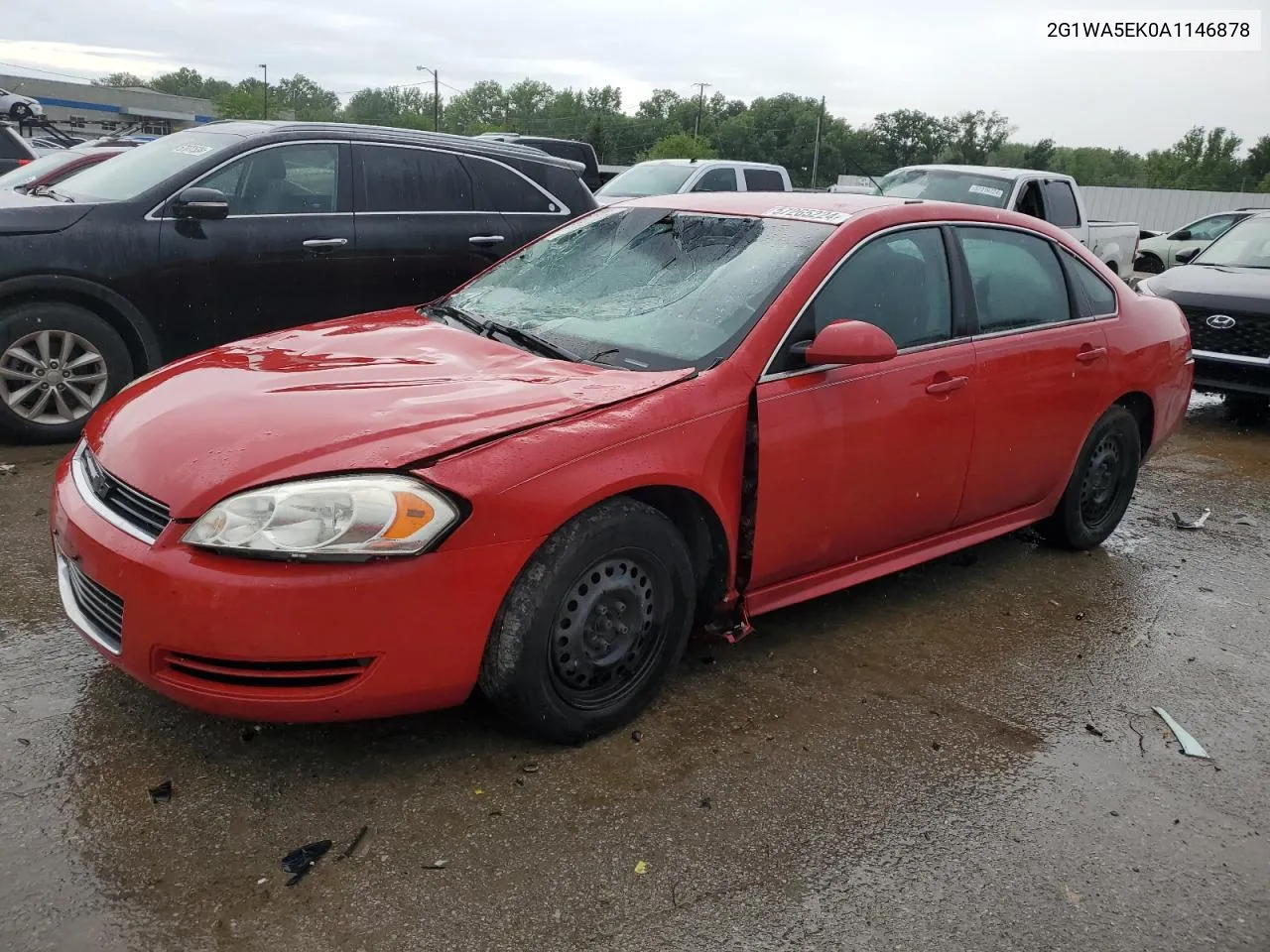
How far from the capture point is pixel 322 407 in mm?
2891

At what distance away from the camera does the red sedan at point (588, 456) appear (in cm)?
260

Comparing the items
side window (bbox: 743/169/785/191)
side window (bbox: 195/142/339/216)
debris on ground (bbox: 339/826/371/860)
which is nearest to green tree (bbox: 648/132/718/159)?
side window (bbox: 743/169/785/191)

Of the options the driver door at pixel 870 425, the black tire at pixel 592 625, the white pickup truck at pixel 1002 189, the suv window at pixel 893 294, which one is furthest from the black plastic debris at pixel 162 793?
the white pickup truck at pixel 1002 189

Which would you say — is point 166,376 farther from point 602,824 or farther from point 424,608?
point 602,824

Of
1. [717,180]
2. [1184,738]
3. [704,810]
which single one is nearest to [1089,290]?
[1184,738]

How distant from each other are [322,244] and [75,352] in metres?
1.47

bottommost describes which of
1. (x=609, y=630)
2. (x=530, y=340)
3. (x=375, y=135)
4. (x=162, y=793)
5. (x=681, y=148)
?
(x=162, y=793)

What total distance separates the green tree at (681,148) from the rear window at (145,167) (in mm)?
84577

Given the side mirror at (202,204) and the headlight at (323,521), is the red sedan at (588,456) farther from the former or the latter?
the side mirror at (202,204)

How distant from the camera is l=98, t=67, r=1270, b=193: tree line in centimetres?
7669

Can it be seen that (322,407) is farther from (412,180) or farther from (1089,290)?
(412,180)

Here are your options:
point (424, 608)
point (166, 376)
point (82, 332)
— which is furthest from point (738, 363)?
point (82, 332)

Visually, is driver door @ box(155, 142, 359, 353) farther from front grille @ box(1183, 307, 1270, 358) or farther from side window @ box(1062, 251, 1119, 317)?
front grille @ box(1183, 307, 1270, 358)

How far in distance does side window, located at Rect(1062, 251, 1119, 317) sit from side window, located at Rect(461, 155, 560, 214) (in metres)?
3.65
